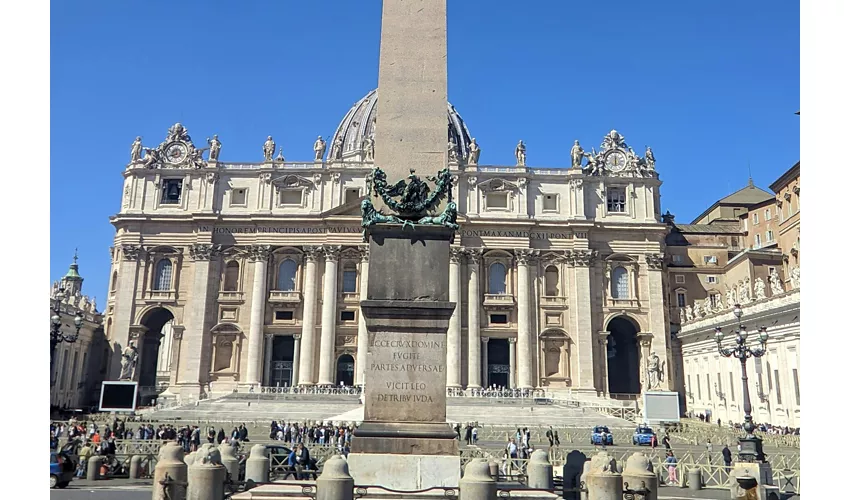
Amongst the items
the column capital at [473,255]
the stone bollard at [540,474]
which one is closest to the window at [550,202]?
the column capital at [473,255]

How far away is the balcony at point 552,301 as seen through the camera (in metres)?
55.6

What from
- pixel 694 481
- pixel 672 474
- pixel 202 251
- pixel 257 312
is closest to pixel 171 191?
pixel 202 251

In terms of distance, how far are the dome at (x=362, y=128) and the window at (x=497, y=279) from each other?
28.0 meters

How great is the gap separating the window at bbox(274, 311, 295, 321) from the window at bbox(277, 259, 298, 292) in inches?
76.0

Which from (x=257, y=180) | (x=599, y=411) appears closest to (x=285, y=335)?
(x=257, y=180)

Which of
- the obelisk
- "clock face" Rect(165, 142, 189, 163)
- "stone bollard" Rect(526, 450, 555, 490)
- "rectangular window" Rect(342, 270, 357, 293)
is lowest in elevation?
"stone bollard" Rect(526, 450, 555, 490)

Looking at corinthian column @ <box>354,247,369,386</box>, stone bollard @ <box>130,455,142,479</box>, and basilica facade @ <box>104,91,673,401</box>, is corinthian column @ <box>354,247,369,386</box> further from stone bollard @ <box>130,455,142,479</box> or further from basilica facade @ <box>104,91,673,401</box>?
stone bollard @ <box>130,455,142,479</box>

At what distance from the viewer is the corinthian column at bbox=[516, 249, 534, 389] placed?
2096 inches

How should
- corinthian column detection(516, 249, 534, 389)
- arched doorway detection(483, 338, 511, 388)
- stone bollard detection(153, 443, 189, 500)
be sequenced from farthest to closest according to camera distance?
arched doorway detection(483, 338, 511, 388) < corinthian column detection(516, 249, 534, 389) < stone bollard detection(153, 443, 189, 500)

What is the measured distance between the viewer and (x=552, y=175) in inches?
2272

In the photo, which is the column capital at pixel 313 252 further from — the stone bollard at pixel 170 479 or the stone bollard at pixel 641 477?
the stone bollard at pixel 641 477

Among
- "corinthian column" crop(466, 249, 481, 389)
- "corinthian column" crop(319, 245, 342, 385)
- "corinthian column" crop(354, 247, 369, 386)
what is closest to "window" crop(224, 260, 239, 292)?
"corinthian column" crop(319, 245, 342, 385)
